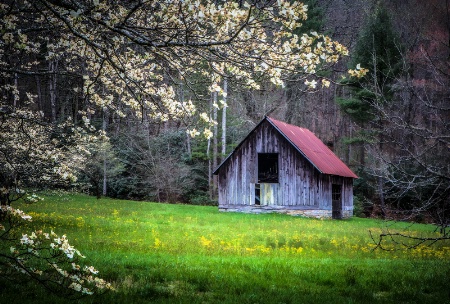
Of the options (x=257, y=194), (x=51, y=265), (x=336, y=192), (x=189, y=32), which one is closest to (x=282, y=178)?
(x=257, y=194)

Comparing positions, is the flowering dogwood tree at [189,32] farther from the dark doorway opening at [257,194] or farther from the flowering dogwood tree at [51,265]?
the dark doorway opening at [257,194]

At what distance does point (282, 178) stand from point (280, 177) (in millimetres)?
163

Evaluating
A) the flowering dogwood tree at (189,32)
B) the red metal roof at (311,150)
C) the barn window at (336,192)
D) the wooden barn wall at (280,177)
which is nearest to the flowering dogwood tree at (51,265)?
the flowering dogwood tree at (189,32)

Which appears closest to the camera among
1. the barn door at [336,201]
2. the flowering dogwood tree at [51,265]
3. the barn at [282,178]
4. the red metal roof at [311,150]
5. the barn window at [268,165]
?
the flowering dogwood tree at [51,265]

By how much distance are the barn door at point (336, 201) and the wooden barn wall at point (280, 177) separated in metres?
0.54

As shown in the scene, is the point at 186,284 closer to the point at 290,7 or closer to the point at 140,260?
the point at 140,260

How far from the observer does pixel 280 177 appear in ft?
94.3

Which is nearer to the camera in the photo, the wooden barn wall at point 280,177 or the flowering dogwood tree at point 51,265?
the flowering dogwood tree at point 51,265

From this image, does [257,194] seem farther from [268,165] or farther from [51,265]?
[51,265]

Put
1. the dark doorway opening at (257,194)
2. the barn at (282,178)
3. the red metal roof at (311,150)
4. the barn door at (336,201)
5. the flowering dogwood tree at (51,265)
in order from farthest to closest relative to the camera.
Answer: the barn door at (336,201) < the dark doorway opening at (257,194) < the barn at (282,178) < the red metal roof at (311,150) < the flowering dogwood tree at (51,265)

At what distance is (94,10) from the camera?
5035mm

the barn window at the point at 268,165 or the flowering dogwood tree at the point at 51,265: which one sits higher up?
the barn window at the point at 268,165

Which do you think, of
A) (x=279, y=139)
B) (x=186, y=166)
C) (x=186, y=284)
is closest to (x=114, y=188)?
(x=186, y=166)

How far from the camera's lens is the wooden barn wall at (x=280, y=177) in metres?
27.9
